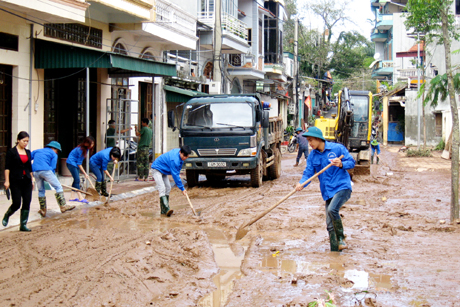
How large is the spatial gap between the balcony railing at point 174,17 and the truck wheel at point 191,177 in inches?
239

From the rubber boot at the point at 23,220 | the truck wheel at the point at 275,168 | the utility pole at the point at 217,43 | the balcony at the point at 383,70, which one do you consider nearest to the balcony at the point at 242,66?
the utility pole at the point at 217,43

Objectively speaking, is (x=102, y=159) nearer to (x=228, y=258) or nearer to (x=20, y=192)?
(x=20, y=192)

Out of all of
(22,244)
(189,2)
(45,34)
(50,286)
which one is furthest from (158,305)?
(189,2)

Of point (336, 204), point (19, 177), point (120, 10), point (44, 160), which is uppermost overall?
point (120, 10)

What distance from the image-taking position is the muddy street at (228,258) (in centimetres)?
518

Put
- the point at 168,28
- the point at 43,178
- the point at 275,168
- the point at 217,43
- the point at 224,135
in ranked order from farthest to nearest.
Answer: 1. the point at 217,43
2. the point at 168,28
3. the point at 275,168
4. the point at 224,135
5. the point at 43,178

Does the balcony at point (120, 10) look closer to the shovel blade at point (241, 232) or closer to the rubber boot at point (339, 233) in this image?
the shovel blade at point (241, 232)

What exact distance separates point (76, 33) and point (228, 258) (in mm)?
10018

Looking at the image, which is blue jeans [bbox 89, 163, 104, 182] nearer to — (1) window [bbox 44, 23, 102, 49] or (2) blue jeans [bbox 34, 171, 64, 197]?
(2) blue jeans [bbox 34, 171, 64, 197]

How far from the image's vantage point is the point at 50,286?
524 centimetres

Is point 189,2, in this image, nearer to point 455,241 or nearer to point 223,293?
point 455,241

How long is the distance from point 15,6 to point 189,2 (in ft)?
40.2

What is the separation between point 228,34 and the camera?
2438 cm

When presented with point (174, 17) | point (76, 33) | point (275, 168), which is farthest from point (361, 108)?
point (76, 33)
